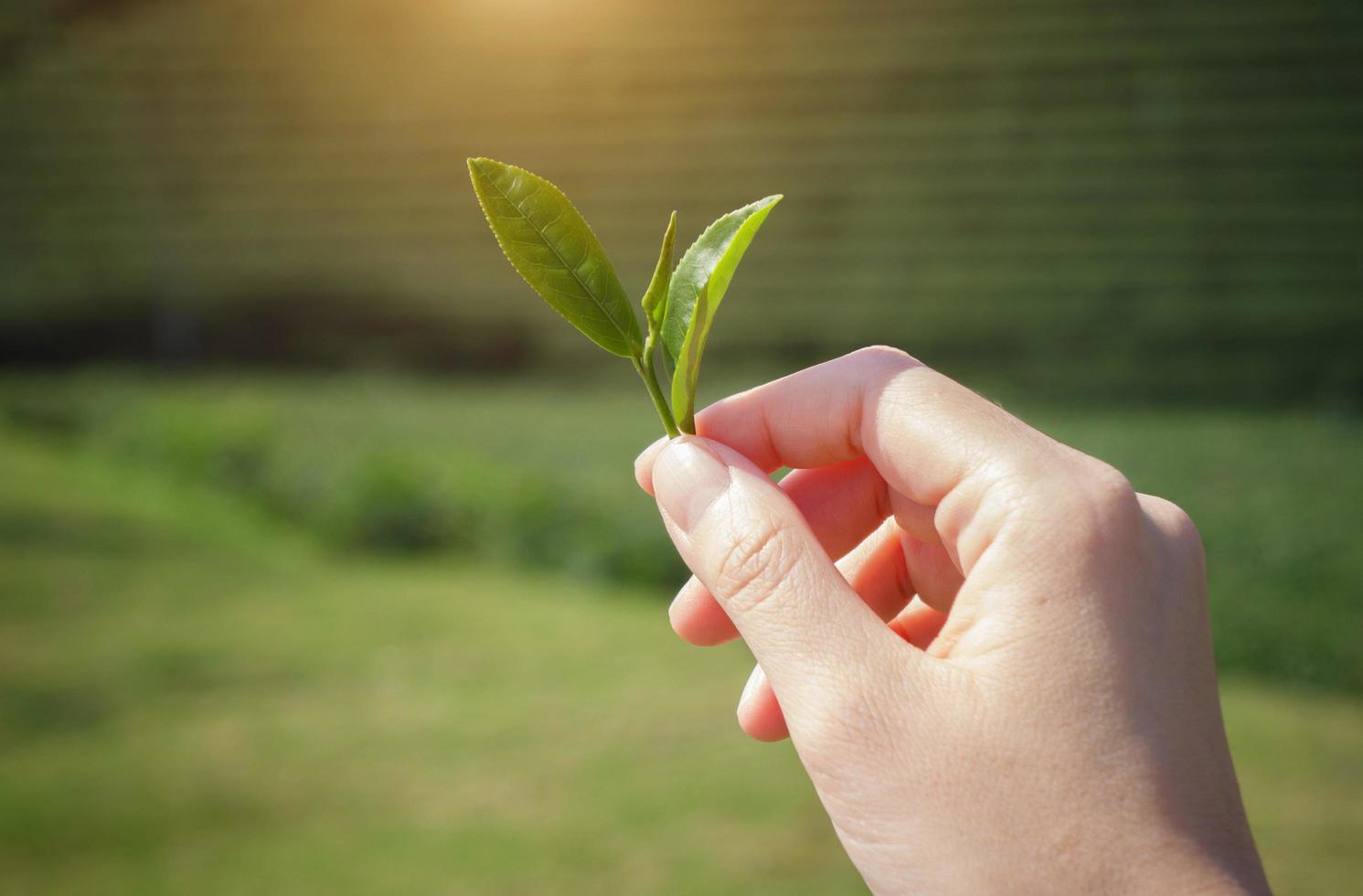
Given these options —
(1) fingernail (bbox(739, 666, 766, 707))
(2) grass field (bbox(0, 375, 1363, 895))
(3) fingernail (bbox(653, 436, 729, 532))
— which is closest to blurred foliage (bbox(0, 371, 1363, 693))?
(2) grass field (bbox(0, 375, 1363, 895))

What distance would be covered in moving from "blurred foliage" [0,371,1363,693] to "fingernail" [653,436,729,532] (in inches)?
58.4

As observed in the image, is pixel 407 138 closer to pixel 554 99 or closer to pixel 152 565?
pixel 554 99

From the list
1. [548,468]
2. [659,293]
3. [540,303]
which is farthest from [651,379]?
[540,303]

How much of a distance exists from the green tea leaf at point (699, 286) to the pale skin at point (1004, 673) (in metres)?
0.07

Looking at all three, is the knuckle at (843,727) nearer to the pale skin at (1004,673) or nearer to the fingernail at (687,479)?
the pale skin at (1004,673)

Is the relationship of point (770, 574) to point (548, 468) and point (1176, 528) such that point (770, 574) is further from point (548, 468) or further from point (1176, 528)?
point (548, 468)

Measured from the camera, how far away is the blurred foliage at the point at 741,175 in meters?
2.85

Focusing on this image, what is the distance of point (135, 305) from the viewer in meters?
3.19

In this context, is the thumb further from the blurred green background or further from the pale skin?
the blurred green background

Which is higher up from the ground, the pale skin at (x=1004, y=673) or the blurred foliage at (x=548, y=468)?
the pale skin at (x=1004, y=673)

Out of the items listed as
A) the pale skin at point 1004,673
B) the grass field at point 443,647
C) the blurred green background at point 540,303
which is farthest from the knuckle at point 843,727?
the blurred green background at point 540,303

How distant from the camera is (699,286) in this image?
1.77ft

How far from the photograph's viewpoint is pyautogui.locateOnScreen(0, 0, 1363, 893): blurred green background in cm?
203

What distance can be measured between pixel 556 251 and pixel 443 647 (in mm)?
1314
